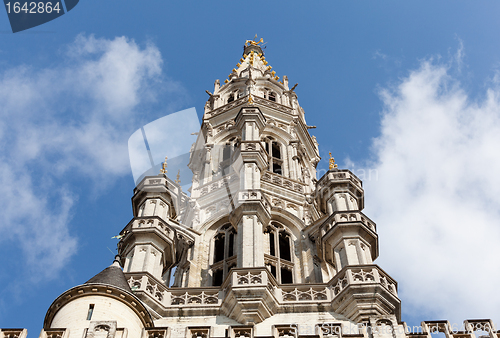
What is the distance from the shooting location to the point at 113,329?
19234 mm

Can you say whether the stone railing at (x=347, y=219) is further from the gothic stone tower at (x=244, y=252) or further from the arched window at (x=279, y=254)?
the arched window at (x=279, y=254)

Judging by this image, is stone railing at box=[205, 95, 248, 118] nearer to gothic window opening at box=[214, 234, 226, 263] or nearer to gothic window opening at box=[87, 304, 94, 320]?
gothic window opening at box=[214, 234, 226, 263]

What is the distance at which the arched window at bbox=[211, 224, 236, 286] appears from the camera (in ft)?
102

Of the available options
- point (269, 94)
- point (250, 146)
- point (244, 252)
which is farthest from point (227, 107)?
point (244, 252)

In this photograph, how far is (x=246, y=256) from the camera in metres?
28.5

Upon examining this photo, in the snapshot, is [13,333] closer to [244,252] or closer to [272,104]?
[244,252]

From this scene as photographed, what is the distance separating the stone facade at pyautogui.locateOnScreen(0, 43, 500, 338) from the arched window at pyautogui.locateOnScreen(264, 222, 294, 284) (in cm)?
6

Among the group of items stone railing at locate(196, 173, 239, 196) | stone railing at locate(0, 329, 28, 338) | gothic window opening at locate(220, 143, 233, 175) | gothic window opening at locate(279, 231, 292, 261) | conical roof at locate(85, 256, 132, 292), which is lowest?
stone railing at locate(0, 329, 28, 338)

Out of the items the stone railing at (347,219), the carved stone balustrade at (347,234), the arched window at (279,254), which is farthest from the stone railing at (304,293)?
the stone railing at (347,219)

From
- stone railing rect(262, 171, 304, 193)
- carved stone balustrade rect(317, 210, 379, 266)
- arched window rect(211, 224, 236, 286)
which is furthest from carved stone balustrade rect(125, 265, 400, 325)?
stone railing rect(262, 171, 304, 193)

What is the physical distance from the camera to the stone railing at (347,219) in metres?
30.1

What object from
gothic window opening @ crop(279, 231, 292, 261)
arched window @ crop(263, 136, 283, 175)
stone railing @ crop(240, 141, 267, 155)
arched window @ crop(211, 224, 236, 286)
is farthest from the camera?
arched window @ crop(263, 136, 283, 175)

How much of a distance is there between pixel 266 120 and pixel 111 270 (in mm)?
20896

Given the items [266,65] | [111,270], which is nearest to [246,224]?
[111,270]
